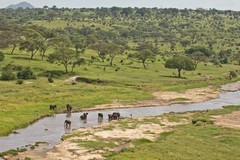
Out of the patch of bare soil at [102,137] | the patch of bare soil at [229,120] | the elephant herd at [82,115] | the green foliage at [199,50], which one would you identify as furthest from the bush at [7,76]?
the green foliage at [199,50]

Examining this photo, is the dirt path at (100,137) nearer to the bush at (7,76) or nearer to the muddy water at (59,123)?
the muddy water at (59,123)

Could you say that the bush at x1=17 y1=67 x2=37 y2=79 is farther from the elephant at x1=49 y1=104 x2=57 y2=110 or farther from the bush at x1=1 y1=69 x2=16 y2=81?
the elephant at x1=49 y1=104 x2=57 y2=110

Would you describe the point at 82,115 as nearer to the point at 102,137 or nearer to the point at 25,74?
the point at 102,137

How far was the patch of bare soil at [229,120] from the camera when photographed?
59.3 metres

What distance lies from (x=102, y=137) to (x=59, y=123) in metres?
10.6

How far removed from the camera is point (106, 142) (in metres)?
47.9

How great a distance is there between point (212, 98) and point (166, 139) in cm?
4253

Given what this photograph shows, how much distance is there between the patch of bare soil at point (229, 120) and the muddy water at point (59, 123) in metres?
9.21

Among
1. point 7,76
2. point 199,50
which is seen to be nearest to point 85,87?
point 7,76

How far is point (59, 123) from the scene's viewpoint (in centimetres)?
5859

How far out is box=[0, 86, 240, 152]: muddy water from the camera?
158 ft

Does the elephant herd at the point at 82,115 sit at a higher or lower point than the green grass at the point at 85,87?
lower

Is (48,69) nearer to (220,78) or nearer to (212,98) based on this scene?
(212,98)

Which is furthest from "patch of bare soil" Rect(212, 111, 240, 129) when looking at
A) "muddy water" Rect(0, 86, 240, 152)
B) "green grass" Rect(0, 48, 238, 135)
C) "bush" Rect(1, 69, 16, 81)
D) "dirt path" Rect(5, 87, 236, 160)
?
"bush" Rect(1, 69, 16, 81)
